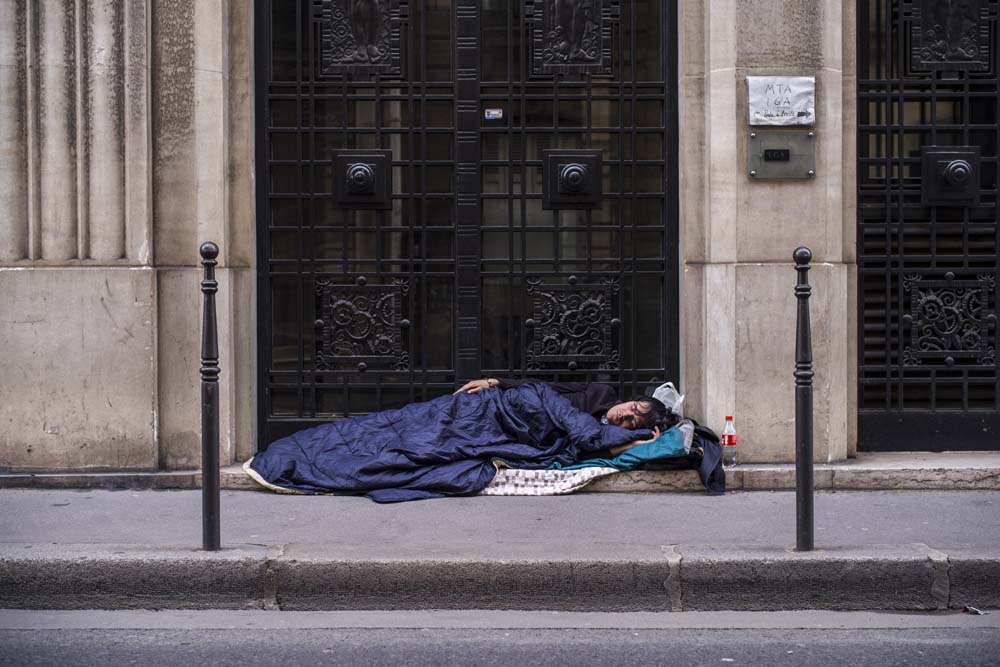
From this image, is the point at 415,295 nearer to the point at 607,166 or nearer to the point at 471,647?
the point at 607,166

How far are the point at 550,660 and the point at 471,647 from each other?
366 millimetres

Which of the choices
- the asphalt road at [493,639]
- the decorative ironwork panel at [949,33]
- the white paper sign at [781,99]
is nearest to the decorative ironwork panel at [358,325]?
the white paper sign at [781,99]

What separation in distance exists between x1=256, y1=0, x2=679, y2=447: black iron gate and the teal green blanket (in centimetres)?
88

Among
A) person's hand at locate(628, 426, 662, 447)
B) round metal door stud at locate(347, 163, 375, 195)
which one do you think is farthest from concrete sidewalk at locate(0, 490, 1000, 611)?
round metal door stud at locate(347, 163, 375, 195)

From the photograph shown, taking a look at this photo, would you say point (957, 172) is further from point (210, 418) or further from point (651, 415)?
point (210, 418)

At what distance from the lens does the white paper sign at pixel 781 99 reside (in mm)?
8031

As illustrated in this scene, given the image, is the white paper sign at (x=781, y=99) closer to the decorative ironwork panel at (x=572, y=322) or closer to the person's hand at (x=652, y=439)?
the decorative ironwork panel at (x=572, y=322)

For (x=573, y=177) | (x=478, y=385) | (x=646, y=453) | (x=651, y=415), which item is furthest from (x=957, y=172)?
(x=478, y=385)

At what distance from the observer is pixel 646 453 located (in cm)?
782

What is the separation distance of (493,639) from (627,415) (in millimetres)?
2877

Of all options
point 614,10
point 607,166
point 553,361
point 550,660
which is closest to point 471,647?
point 550,660

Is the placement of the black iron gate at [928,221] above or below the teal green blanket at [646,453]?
above

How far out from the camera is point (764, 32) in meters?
8.04

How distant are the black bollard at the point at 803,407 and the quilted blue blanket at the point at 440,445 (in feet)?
6.20
